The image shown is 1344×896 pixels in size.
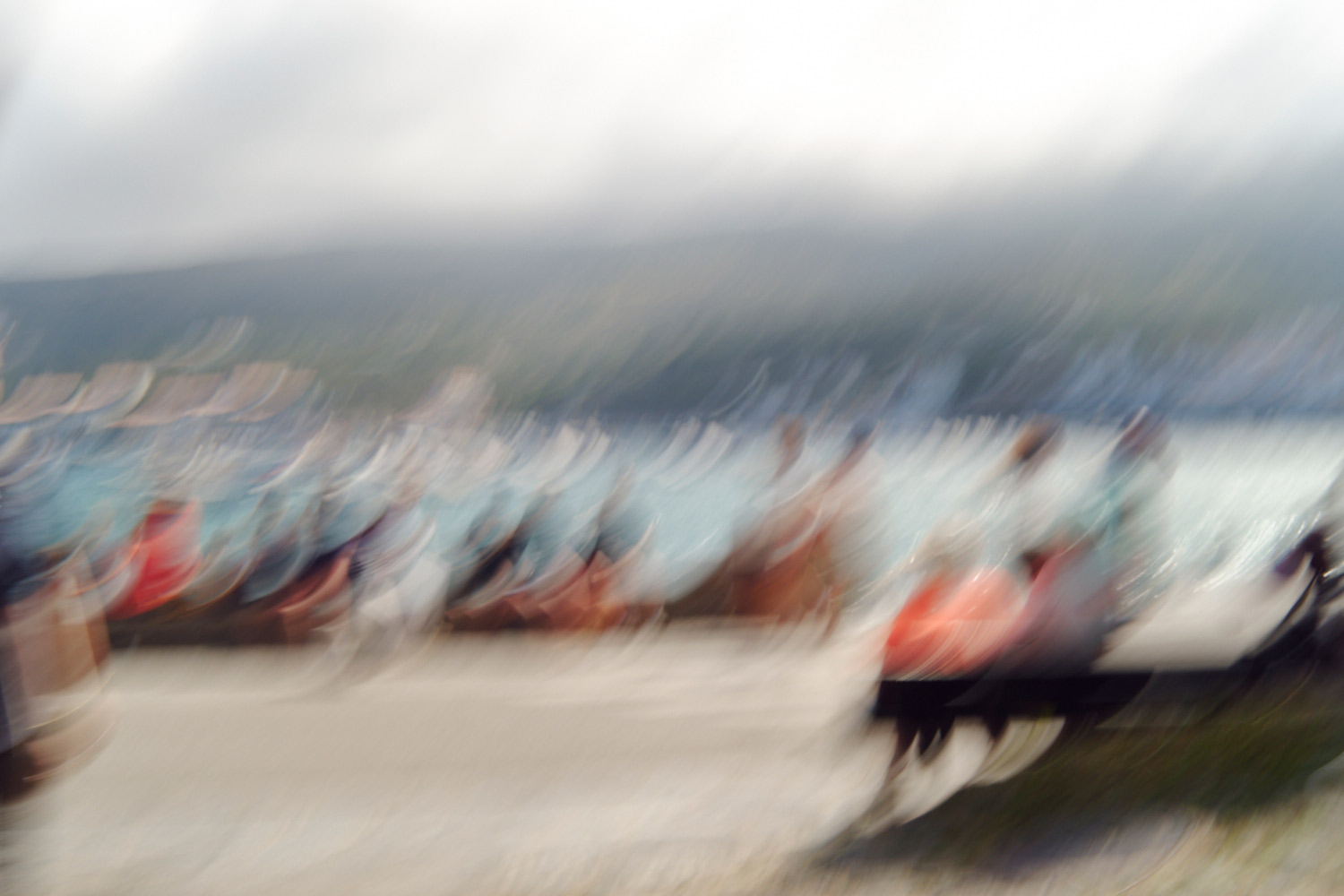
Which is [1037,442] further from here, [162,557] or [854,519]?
[162,557]

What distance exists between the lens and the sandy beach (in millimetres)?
1646

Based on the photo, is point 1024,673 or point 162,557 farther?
point 162,557

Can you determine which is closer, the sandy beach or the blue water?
the sandy beach

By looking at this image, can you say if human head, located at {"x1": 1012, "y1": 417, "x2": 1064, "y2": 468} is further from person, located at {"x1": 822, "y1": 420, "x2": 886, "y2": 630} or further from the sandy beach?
the sandy beach

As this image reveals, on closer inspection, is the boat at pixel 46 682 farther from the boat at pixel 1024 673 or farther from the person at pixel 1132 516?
the person at pixel 1132 516

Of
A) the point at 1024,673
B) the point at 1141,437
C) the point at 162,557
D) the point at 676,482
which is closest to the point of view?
the point at 1024,673

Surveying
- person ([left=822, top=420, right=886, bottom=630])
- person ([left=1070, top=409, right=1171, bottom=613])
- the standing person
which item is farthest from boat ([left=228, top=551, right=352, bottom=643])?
person ([left=1070, top=409, right=1171, bottom=613])

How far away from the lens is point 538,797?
6.25ft

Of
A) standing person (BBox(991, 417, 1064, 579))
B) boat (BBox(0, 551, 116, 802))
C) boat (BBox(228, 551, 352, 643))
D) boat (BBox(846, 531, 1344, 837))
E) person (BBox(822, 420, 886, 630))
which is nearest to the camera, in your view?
boat (BBox(0, 551, 116, 802))

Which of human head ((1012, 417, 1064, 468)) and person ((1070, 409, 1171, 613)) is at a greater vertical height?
human head ((1012, 417, 1064, 468))

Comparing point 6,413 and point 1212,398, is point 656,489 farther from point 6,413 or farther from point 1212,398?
point 6,413

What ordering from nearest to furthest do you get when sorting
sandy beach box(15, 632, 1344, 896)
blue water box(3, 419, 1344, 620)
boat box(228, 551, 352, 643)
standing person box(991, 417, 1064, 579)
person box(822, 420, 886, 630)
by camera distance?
sandy beach box(15, 632, 1344, 896)
standing person box(991, 417, 1064, 579)
blue water box(3, 419, 1344, 620)
person box(822, 420, 886, 630)
boat box(228, 551, 352, 643)

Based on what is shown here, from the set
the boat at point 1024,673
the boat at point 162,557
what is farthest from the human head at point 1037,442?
the boat at point 162,557

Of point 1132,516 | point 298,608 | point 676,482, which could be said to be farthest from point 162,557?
point 1132,516
